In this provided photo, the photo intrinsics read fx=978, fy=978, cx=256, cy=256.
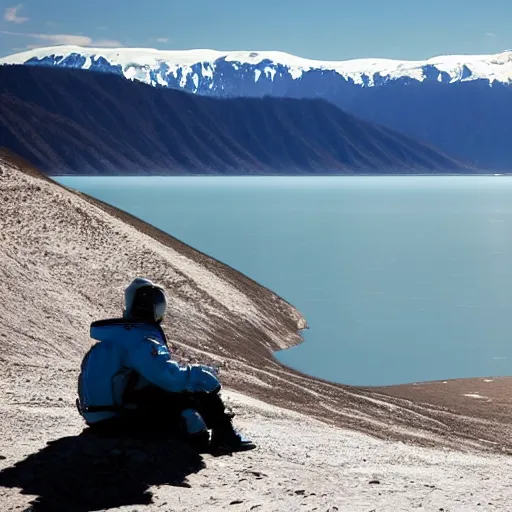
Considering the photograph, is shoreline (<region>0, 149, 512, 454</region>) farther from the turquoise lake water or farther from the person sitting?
the person sitting

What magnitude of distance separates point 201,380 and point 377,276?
43091mm

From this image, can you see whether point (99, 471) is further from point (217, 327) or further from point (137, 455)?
point (217, 327)

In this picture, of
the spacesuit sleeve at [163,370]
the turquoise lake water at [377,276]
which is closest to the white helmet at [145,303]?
the spacesuit sleeve at [163,370]

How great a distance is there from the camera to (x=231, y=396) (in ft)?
46.8

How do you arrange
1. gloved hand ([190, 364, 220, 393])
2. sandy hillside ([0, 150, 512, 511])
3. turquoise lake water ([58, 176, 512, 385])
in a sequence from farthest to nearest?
turquoise lake water ([58, 176, 512, 385]) < gloved hand ([190, 364, 220, 393]) < sandy hillside ([0, 150, 512, 511])

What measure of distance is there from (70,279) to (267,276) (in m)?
24.0

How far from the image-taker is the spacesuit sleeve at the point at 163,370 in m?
7.15

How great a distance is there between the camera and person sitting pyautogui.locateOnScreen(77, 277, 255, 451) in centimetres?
720

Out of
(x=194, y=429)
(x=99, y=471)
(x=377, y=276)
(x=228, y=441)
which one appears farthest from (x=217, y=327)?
(x=377, y=276)

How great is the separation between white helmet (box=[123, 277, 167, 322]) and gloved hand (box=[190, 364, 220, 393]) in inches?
19.8

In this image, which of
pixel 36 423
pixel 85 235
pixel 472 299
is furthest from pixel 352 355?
pixel 36 423

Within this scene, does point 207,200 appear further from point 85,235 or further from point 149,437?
point 149,437

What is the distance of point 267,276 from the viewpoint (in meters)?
47.0

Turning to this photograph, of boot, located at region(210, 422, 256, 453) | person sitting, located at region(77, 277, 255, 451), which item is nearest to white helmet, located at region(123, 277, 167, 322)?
person sitting, located at region(77, 277, 255, 451)
